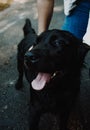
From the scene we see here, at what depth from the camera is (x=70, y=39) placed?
3184mm

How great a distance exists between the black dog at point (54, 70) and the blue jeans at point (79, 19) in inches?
41.0

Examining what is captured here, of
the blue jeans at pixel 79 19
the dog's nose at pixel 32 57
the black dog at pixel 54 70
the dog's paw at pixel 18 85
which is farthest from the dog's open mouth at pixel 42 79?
the dog's paw at pixel 18 85

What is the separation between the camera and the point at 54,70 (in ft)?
10.3

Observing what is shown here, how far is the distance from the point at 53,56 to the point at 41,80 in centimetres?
31

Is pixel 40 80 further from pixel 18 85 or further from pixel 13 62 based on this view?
pixel 13 62

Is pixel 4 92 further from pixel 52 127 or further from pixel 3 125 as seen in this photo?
pixel 52 127

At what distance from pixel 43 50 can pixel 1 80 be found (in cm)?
199

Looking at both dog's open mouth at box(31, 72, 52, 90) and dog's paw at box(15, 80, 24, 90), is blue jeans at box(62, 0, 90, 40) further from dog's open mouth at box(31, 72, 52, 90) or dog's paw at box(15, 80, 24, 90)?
dog's open mouth at box(31, 72, 52, 90)

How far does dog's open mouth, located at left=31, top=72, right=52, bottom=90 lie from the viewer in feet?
10.5

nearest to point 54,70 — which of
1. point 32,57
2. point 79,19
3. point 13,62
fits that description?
point 32,57

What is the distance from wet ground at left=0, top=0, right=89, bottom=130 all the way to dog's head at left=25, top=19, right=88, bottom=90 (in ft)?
3.28

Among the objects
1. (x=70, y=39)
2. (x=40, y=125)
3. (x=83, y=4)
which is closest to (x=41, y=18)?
(x=83, y=4)

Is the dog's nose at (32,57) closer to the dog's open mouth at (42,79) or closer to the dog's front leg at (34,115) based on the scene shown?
the dog's open mouth at (42,79)

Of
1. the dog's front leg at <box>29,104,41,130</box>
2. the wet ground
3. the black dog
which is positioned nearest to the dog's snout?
the black dog
